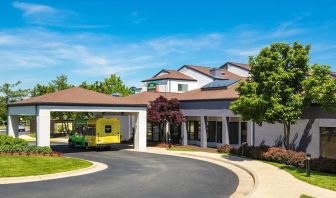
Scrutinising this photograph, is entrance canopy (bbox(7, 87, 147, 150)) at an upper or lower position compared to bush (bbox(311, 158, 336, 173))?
upper

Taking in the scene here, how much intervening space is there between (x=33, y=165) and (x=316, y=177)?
16.1 meters

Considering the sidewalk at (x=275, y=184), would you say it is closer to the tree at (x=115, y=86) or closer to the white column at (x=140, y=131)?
the white column at (x=140, y=131)

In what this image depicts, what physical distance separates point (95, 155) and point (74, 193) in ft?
52.7

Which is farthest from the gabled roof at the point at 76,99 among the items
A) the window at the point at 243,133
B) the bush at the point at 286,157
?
the bush at the point at 286,157

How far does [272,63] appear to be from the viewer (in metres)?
27.9

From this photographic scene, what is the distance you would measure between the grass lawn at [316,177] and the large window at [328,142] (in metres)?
4.06

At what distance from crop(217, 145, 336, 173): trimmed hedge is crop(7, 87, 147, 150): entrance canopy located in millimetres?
9316

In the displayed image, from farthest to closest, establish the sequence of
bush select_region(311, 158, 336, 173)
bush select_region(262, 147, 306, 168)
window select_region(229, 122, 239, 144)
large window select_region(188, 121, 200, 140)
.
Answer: large window select_region(188, 121, 200, 140) → window select_region(229, 122, 239, 144) → bush select_region(262, 147, 306, 168) → bush select_region(311, 158, 336, 173)

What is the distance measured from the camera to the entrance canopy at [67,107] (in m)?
32.1

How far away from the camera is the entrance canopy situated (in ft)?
105

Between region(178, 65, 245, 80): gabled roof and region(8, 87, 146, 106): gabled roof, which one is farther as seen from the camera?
region(178, 65, 245, 80): gabled roof

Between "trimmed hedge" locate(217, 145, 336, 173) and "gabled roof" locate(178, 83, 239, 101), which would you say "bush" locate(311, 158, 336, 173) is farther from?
"gabled roof" locate(178, 83, 239, 101)

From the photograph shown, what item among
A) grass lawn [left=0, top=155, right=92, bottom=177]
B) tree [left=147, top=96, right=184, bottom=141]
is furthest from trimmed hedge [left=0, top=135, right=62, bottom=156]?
tree [left=147, top=96, right=184, bottom=141]

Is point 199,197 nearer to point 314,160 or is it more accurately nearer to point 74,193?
point 74,193
